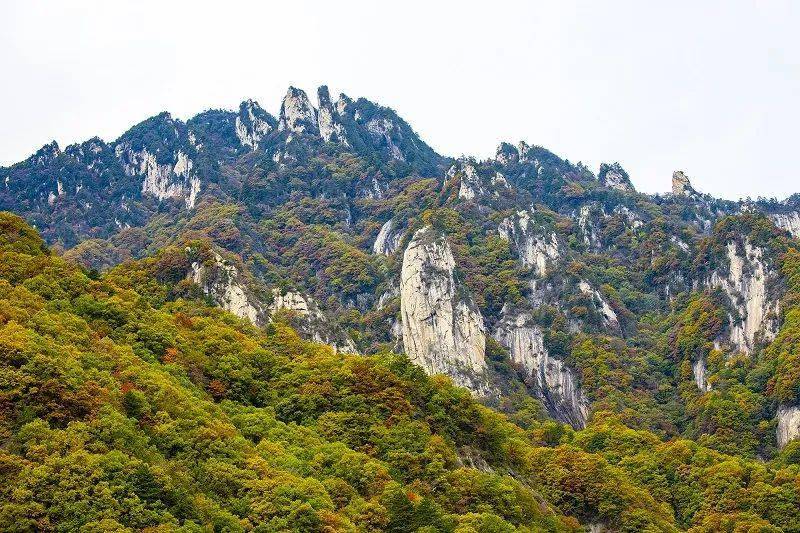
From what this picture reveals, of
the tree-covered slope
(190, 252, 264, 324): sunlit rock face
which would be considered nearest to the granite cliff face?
(190, 252, 264, 324): sunlit rock face

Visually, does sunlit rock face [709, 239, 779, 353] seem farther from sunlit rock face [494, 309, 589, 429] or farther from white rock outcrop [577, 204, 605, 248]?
white rock outcrop [577, 204, 605, 248]

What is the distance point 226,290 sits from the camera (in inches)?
3676

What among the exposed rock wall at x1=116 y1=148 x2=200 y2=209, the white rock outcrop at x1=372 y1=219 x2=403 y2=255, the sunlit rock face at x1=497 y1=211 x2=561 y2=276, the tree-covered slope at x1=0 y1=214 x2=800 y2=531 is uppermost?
the exposed rock wall at x1=116 y1=148 x2=200 y2=209

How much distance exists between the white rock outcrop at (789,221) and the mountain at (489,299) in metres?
1.38

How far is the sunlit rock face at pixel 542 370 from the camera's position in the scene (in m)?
108

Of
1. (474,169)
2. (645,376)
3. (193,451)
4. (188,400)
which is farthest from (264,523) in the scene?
(474,169)

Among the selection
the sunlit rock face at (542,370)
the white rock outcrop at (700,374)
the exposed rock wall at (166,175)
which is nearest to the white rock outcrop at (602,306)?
the sunlit rock face at (542,370)

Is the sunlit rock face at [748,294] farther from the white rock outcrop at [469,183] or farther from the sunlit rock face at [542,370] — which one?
the white rock outcrop at [469,183]

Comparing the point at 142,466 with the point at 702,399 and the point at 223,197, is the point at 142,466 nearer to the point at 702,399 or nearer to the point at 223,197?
the point at 702,399

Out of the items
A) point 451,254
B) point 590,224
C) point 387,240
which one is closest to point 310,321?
point 451,254

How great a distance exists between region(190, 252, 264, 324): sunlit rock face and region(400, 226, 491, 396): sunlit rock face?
2130 centimetres

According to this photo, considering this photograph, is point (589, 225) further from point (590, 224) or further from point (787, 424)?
point (787, 424)

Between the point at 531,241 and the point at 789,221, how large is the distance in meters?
70.2

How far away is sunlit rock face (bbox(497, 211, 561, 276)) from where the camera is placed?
5330 inches
